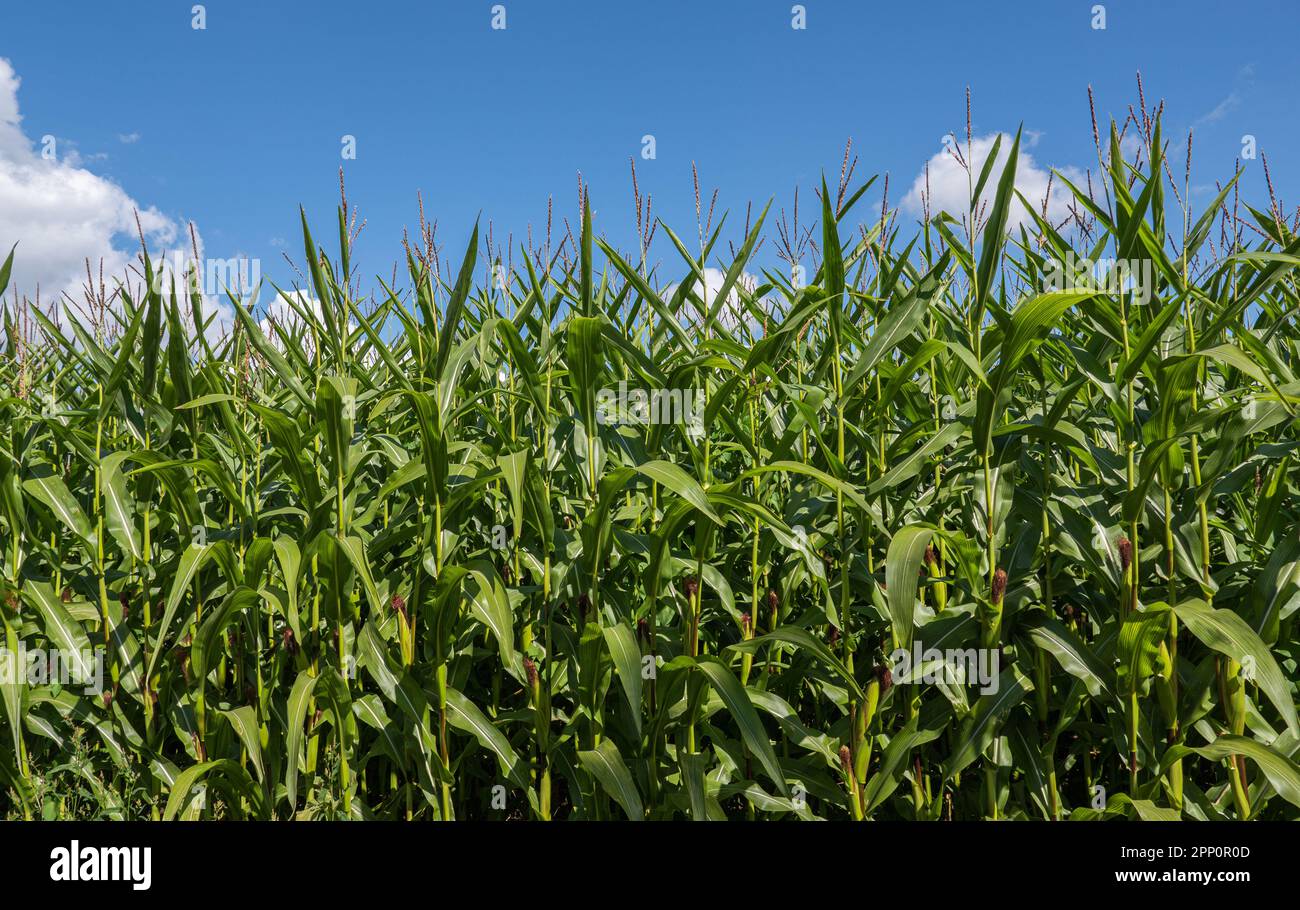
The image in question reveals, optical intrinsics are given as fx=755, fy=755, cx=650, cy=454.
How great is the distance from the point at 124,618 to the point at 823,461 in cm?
217

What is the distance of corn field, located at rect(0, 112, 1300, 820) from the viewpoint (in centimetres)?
181

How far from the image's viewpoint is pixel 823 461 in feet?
7.51

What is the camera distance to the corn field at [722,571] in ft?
5.95

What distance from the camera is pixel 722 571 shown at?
2363 mm

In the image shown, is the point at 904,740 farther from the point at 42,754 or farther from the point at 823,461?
the point at 42,754

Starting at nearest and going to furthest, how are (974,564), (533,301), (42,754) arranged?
1. (974,564)
2. (533,301)
3. (42,754)

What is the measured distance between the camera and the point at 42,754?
255 centimetres
